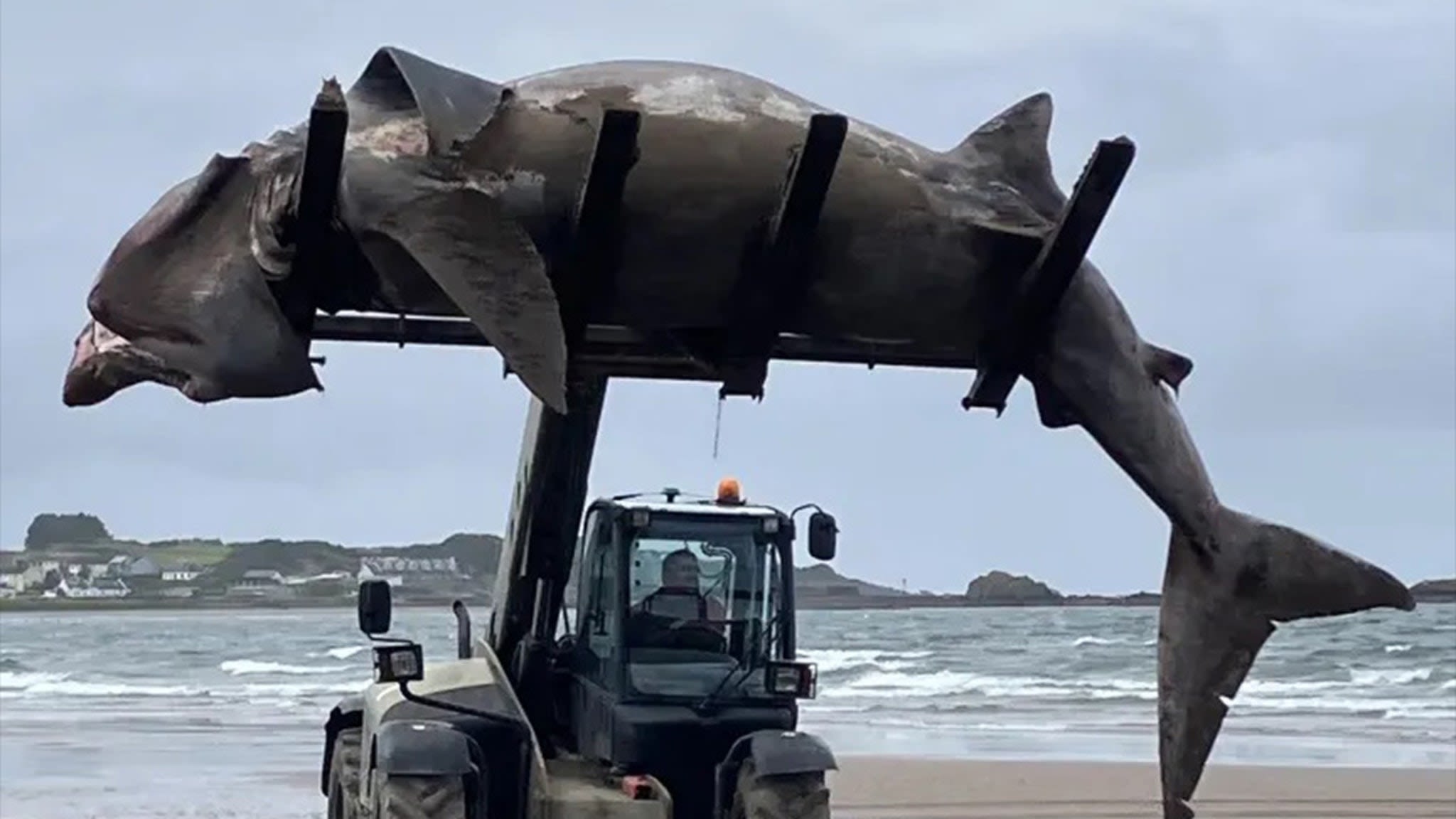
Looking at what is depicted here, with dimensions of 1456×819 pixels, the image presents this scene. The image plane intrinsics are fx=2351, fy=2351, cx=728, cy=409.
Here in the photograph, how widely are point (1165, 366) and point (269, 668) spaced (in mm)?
35077

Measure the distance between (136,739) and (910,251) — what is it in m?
18.6

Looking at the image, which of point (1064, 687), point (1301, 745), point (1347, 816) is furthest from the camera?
point (1064, 687)

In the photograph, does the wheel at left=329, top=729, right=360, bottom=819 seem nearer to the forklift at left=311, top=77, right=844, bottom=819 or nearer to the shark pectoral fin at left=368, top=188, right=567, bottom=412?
the forklift at left=311, top=77, right=844, bottom=819

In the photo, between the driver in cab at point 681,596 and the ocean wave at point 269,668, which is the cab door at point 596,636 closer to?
the driver in cab at point 681,596

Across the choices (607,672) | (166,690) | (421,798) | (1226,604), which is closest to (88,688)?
(166,690)

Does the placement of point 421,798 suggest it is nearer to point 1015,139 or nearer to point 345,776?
point 345,776

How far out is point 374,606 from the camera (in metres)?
8.73

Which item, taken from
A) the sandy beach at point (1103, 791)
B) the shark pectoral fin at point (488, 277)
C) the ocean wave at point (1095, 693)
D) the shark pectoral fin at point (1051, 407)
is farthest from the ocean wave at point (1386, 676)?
the shark pectoral fin at point (488, 277)

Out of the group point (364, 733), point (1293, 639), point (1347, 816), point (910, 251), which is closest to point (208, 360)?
point (910, 251)

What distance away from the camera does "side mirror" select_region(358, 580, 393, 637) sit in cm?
869

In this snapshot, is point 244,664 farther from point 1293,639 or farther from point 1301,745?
point 1301,745

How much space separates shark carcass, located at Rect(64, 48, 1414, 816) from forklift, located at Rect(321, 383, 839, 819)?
1998mm

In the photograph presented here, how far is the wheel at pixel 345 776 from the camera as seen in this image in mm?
10133

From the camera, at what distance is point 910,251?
645 cm
